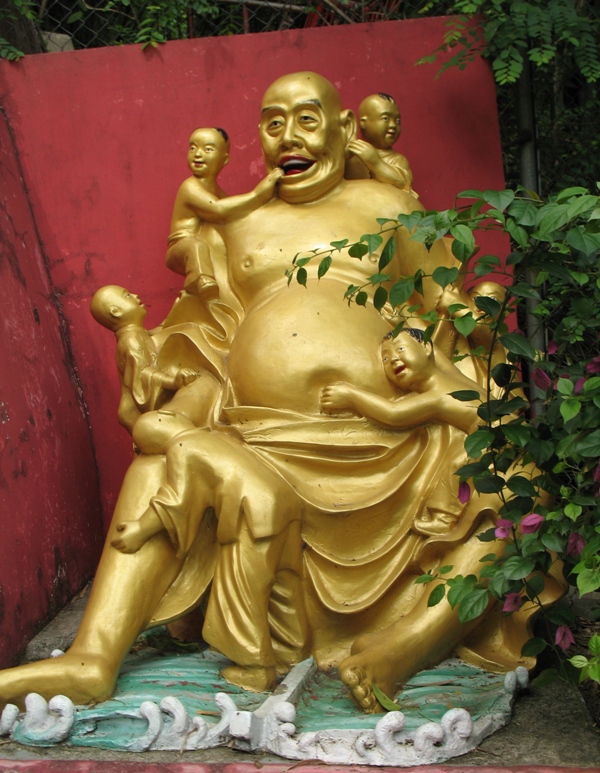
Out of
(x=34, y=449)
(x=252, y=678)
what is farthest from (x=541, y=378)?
(x=34, y=449)

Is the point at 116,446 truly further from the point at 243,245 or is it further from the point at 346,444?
the point at 346,444

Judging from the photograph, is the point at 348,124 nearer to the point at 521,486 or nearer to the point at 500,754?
the point at 521,486

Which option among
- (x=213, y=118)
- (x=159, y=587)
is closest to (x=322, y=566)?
(x=159, y=587)

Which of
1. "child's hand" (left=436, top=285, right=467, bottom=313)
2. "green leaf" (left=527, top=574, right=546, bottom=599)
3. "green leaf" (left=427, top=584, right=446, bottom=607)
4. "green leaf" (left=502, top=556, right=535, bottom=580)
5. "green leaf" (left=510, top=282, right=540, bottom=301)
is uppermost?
"green leaf" (left=510, top=282, right=540, bottom=301)

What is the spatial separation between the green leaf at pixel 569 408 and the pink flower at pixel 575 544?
11.7 inches

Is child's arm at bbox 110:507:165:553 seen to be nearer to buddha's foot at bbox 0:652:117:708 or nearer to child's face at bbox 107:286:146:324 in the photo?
buddha's foot at bbox 0:652:117:708

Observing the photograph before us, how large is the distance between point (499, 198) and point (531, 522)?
0.78m

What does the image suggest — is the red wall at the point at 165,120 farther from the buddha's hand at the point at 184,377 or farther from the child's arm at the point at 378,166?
the buddha's hand at the point at 184,377

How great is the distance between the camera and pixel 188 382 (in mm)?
3932

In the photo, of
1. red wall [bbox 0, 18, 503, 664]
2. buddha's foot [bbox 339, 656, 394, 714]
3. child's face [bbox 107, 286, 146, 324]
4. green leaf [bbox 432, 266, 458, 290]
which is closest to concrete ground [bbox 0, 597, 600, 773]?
buddha's foot [bbox 339, 656, 394, 714]

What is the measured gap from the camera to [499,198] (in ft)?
8.29

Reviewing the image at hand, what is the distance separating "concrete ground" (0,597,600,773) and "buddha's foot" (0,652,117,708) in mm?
137

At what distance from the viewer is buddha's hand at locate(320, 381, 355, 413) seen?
3616 mm

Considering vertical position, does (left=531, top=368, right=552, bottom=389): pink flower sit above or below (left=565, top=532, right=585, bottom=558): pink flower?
above
